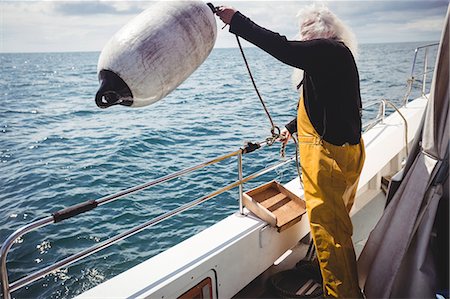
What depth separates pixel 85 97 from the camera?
1980 centimetres

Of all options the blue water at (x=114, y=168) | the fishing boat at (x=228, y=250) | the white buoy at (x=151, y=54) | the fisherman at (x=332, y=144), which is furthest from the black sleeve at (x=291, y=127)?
the white buoy at (x=151, y=54)

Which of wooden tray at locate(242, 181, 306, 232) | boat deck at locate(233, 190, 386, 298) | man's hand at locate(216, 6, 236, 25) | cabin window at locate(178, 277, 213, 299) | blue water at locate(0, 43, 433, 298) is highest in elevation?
man's hand at locate(216, 6, 236, 25)

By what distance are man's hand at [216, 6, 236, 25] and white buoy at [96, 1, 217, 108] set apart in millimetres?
235

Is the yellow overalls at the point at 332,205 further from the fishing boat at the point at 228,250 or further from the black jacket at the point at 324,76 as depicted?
the fishing boat at the point at 228,250

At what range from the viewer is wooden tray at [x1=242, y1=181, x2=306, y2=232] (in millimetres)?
2414

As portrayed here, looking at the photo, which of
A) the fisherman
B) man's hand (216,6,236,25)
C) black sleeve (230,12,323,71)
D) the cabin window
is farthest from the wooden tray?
man's hand (216,6,236,25)

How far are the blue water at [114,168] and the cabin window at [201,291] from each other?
140cm

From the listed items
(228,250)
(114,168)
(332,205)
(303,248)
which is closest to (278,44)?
(332,205)

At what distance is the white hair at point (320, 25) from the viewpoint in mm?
1986

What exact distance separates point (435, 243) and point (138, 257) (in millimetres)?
3867

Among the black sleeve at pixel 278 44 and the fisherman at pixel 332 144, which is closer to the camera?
the black sleeve at pixel 278 44

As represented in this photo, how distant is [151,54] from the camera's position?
128 cm

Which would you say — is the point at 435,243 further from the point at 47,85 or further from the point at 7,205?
the point at 47,85

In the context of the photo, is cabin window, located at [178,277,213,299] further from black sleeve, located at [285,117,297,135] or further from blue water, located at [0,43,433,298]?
blue water, located at [0,43,433,298]
